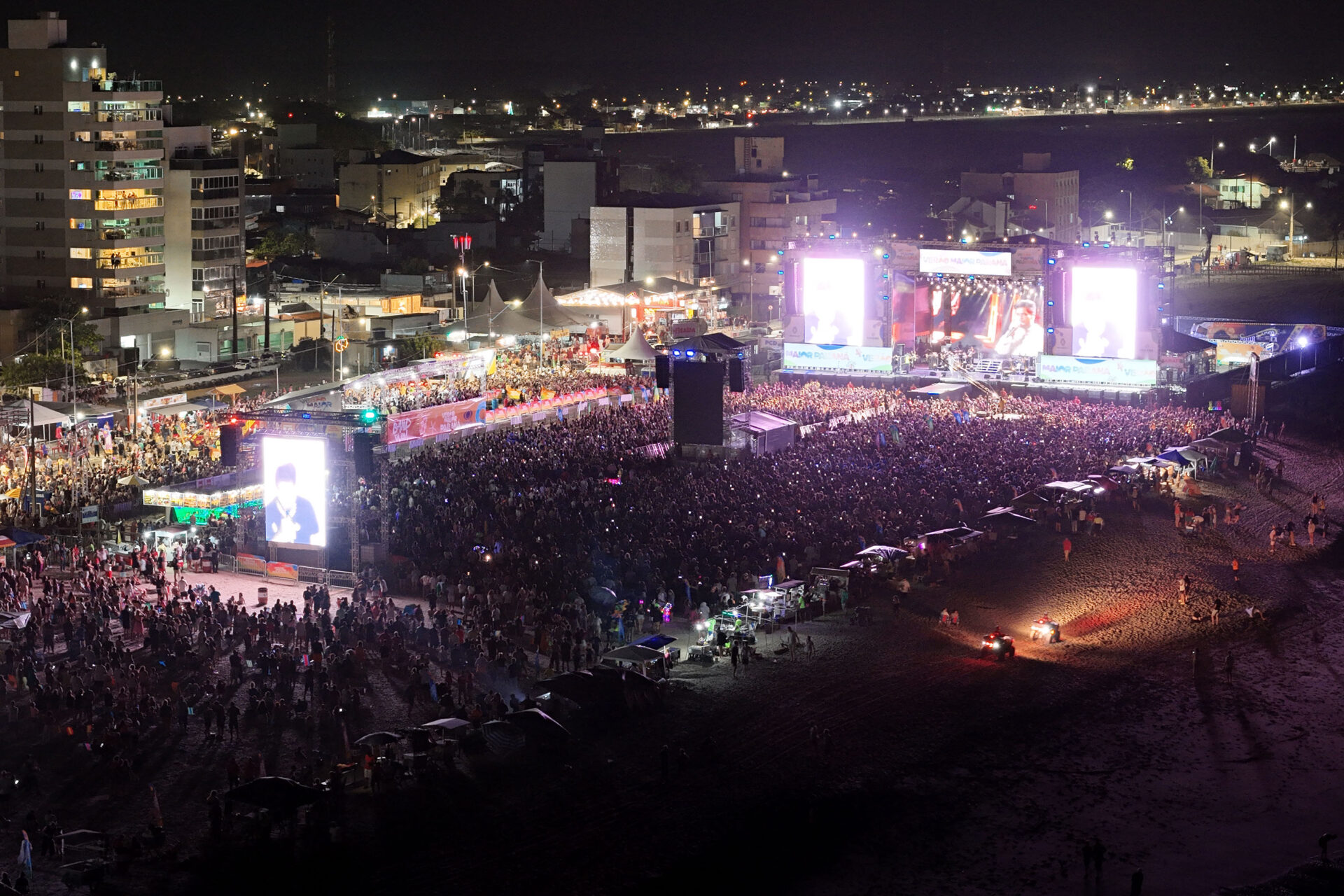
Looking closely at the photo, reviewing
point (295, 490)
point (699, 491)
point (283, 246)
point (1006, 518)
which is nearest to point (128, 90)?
point (283, 246)

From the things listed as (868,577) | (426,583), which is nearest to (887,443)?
(868,577)

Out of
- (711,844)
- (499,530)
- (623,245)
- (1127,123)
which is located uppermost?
(1127,123)

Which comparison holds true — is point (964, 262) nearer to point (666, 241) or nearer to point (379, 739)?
point (666, 241)

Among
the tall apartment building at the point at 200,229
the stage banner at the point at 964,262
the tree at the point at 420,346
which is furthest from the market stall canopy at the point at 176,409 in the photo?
the stage banner at the point at 964,262

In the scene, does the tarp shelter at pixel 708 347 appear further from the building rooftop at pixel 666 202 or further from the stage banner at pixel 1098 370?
the building rooftop at pixel 666 202

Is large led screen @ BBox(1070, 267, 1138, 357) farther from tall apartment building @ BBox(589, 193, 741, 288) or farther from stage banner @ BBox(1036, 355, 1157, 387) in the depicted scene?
tall apartment building @ BBox(589, 193, 741, 288)

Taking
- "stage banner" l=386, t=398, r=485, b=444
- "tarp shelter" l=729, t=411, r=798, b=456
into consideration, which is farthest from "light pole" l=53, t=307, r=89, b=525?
"tarp shelter" l=729, t=411, r=798, b=456

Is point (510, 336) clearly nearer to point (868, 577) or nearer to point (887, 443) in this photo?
point (887, 443)
